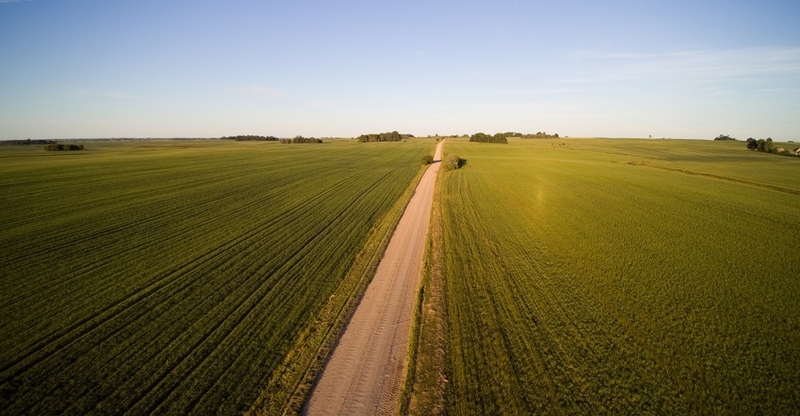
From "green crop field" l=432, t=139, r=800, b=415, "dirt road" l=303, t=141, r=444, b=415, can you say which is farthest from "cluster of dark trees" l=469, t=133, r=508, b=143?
"dirt road" l=303, t=141, r=444, b=415

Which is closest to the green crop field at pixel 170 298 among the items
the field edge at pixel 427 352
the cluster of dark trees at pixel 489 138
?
the field edge at pixel 427 352

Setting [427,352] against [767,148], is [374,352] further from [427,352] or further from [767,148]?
[767,148]

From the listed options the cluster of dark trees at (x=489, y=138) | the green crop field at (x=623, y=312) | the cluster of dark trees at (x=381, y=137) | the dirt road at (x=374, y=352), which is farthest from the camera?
the cluster of dark trees at (x=381, y=137)

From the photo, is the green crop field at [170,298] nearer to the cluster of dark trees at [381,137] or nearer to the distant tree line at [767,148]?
the distant tree line at [767,148]

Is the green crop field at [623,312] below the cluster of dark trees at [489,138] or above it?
below

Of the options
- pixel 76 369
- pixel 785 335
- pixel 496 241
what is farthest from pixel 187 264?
pixel 785 335

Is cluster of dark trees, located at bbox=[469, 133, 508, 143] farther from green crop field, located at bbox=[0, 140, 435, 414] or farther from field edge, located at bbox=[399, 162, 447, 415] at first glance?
field edge, located at bbox=[399, 162, 447, 415]

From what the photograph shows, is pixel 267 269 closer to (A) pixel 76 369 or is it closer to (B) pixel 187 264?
(B) pixel 187 264
